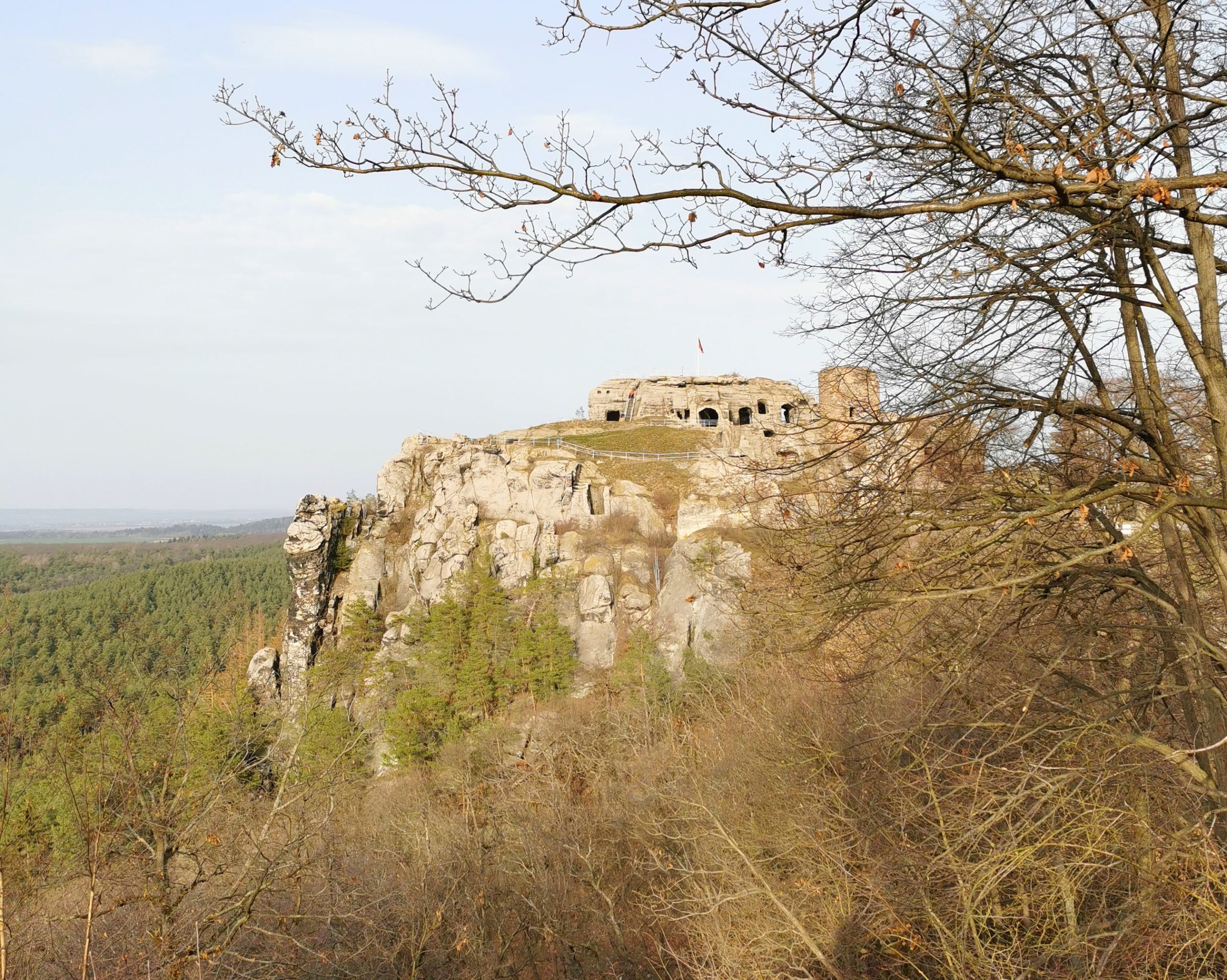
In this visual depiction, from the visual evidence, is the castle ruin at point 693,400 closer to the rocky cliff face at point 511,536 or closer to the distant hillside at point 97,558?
the rocky cliff face at point 511,536

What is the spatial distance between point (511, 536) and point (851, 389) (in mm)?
24998

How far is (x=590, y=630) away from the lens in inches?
1046

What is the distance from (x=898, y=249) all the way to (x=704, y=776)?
11.6 meters

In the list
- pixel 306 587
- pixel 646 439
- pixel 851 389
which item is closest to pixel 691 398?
pixel 646 439

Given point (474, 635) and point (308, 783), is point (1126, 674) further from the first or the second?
point (474, 635)

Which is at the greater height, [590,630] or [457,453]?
[457,453]

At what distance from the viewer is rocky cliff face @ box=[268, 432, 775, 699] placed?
2719 cm

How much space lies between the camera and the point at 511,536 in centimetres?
3030

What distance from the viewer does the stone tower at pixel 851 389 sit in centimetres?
573

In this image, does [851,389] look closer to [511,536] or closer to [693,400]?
[511,536]

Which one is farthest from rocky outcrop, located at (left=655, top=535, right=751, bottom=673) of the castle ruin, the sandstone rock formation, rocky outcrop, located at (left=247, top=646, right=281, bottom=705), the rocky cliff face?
the castle ruin

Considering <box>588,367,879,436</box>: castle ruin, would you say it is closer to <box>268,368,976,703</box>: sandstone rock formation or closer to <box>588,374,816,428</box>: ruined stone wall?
<box>588,374,816,428</box>: ruined stone wall

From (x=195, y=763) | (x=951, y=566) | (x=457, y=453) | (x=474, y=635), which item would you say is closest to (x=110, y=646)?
(x=195, y=763)

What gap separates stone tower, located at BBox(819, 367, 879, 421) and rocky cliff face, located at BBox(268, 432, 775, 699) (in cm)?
1937
